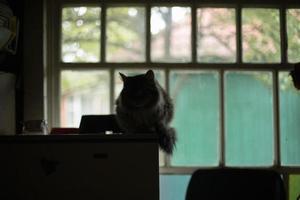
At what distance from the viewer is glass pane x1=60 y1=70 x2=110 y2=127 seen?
3.01m

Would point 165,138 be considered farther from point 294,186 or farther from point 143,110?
point 294,186

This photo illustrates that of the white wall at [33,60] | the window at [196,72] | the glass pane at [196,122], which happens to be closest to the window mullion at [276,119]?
the window at [196,72]

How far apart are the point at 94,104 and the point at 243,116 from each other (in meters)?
1.13

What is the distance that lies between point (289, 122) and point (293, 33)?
2.24 ft

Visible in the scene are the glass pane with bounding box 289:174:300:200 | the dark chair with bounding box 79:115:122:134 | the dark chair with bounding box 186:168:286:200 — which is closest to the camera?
the dark chair with bounding box 186:168:286:200

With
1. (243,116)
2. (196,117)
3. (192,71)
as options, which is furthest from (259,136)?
(192,71)

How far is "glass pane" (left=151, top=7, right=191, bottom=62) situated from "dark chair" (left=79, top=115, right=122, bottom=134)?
0.86 m

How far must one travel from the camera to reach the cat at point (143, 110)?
Result: 2047 millimetres

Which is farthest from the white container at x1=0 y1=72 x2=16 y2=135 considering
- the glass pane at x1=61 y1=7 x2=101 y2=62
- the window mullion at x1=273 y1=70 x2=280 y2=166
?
the window mullion at x1=273 y1=70 x2=280 y2=166

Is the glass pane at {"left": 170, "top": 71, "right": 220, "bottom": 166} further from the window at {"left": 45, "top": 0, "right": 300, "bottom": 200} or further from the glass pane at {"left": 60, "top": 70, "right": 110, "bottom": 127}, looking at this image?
the glass pane at {"left": 60, "top": 70, "right": 110, "bottom": 127}

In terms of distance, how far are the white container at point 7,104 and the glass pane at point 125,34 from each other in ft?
2.52

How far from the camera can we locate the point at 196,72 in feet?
9.93

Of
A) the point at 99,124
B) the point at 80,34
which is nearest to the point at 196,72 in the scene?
the point at 80,34

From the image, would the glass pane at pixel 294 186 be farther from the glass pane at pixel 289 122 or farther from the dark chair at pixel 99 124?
the dark chair at pixel 99 124
